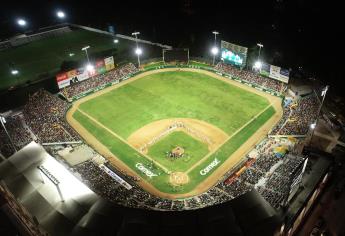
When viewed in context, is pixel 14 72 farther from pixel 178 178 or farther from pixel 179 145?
pixel 178 178

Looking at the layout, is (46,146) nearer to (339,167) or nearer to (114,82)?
(114,82)

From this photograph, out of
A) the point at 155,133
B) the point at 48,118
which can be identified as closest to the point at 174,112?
the point at 155,133

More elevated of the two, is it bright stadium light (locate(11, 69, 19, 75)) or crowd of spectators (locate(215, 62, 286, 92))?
crowd of spectators (locate(215, 62, 286, 92))

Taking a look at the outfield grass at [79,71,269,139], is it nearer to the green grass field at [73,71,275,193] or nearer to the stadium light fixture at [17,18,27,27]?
the green grass field at [73,71,275,193]

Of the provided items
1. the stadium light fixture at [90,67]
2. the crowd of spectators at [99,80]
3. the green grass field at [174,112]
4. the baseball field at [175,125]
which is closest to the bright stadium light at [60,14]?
the crowd of spectators at [99,80]

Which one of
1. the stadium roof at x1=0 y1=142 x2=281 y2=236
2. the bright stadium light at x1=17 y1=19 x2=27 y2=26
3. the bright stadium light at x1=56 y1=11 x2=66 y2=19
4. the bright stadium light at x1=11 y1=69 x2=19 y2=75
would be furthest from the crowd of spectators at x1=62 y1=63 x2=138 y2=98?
the bright stadium light at x1=17 y1=19 x2=27 y2=26

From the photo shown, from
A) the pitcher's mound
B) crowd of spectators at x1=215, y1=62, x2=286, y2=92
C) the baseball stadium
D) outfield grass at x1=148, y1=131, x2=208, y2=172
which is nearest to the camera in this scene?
the baseball stadium

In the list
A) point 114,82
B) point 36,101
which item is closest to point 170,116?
point 114,82
